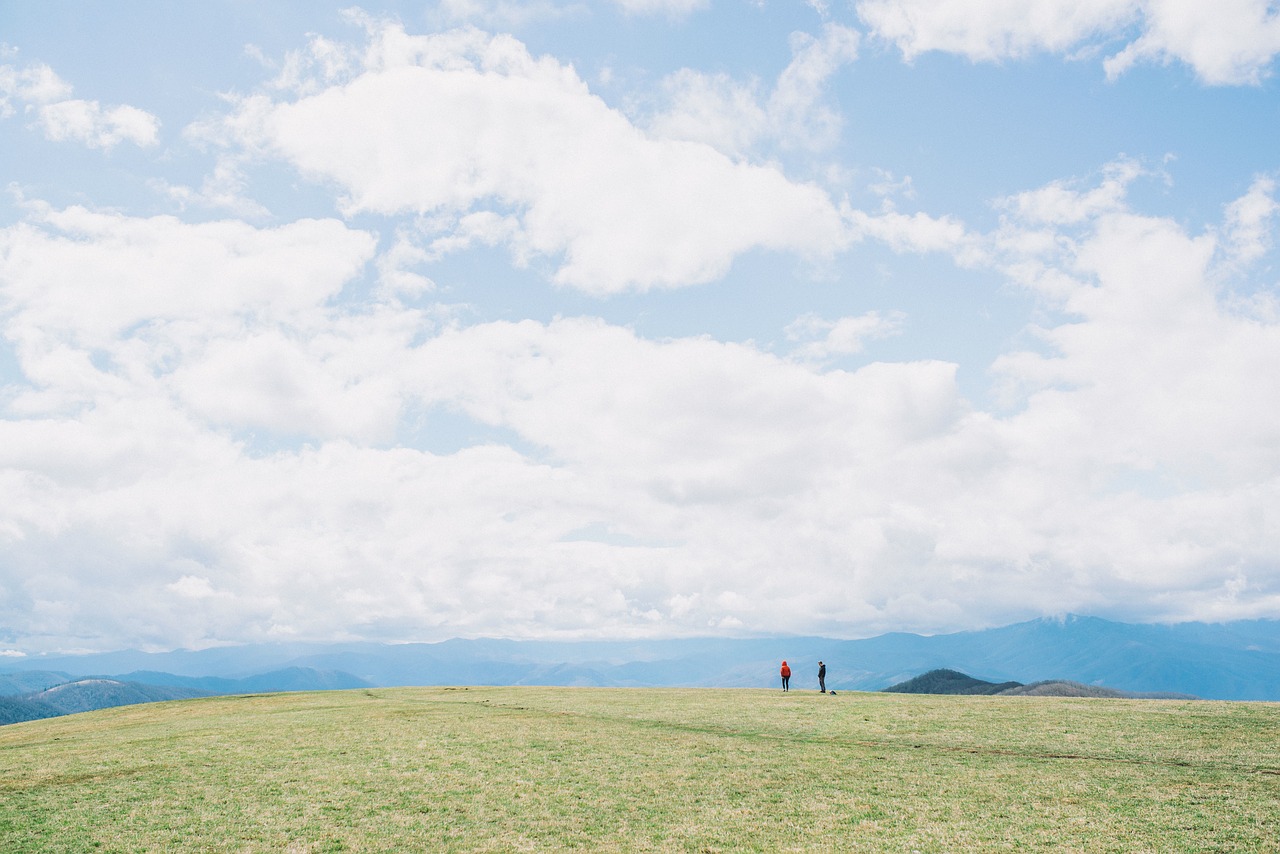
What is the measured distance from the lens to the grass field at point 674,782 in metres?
22.7

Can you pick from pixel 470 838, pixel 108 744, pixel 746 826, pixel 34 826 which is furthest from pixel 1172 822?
pixel 108 744

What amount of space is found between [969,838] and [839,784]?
7494 millimetres

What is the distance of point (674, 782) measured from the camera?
97.0 ft

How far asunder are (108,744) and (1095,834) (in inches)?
2047

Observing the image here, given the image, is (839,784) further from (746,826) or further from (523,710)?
(523,710)

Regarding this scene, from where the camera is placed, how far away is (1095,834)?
2172cm

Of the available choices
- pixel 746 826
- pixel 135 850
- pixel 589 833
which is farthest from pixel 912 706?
pixel 135 850

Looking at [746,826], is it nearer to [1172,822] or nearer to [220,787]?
[1172,822]

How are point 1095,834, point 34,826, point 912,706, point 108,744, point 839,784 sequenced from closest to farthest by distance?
point 1095,834 < point 34,826 < point 839,784 < point 108,744 < point 912,706

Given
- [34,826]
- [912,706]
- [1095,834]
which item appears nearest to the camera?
[1095,834]

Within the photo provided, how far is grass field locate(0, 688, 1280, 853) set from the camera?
2266cm

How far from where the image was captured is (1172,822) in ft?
73.9

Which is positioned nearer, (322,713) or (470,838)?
(470,838)

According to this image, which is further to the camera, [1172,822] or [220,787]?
[220,787]
